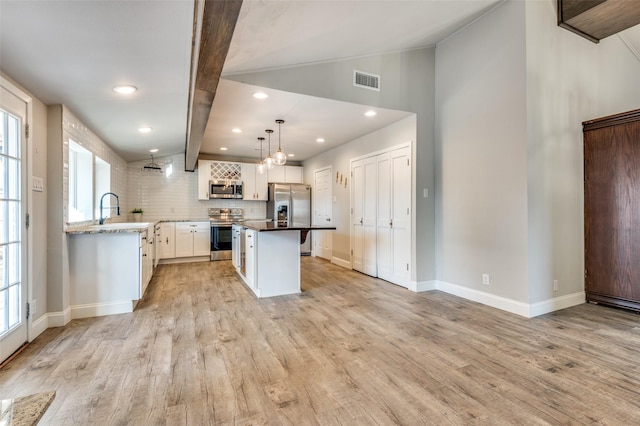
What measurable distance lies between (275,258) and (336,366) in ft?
6.82

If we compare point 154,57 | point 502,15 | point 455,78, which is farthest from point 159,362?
point 502,15

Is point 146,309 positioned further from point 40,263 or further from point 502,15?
point 502,15

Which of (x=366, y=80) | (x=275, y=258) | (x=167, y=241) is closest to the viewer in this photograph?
(x=366, y=80)

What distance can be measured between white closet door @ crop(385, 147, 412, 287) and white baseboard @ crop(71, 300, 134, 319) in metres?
3.45

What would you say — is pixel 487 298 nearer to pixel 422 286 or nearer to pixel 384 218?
pixel 422 286

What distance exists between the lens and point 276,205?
23.6ft

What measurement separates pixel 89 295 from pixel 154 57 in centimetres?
255

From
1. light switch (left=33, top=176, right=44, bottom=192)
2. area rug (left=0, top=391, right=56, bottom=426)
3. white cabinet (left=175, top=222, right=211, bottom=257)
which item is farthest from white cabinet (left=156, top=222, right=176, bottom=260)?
area rug (left=0, top=391, right=56, bottom=426)

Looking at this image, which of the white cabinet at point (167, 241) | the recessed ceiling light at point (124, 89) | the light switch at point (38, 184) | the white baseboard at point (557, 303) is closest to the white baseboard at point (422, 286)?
the white baseboard at point (557, 303)

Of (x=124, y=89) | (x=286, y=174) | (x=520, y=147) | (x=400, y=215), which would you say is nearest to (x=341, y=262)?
(x=400, y=215)

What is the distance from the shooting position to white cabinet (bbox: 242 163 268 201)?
7270 millimetres

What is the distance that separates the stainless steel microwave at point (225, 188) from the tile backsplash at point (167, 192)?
1.20 feet

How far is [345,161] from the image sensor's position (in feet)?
19.8

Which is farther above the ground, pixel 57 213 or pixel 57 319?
pixel 57 213
